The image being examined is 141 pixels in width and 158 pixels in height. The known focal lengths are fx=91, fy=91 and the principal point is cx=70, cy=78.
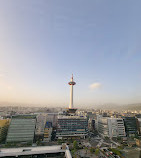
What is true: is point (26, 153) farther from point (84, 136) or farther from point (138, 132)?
point (138, 132)

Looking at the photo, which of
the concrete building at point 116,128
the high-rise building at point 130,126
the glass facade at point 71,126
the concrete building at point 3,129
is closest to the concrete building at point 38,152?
the glass facade at point 71,126

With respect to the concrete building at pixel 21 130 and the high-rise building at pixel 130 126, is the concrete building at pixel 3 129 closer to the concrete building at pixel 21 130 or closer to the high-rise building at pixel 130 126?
the concrete building at pixel 21 130

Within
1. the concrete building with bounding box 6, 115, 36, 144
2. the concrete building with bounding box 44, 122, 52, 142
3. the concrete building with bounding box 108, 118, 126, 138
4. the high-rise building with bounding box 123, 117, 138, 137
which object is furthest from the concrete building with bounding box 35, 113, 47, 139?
the high-rise building with bounding box 123, 117, 138, 137

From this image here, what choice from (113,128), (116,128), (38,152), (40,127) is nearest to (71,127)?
(40,127)

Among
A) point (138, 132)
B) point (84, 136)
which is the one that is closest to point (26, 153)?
point (84, 136)

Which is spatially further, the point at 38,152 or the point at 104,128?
the point at 104,128

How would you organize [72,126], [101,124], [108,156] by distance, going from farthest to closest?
1. [101,124]
2. [72,126]
3. [108,156]

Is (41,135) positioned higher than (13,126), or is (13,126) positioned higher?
(13,126)

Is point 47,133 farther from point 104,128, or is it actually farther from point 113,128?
point 113,128
